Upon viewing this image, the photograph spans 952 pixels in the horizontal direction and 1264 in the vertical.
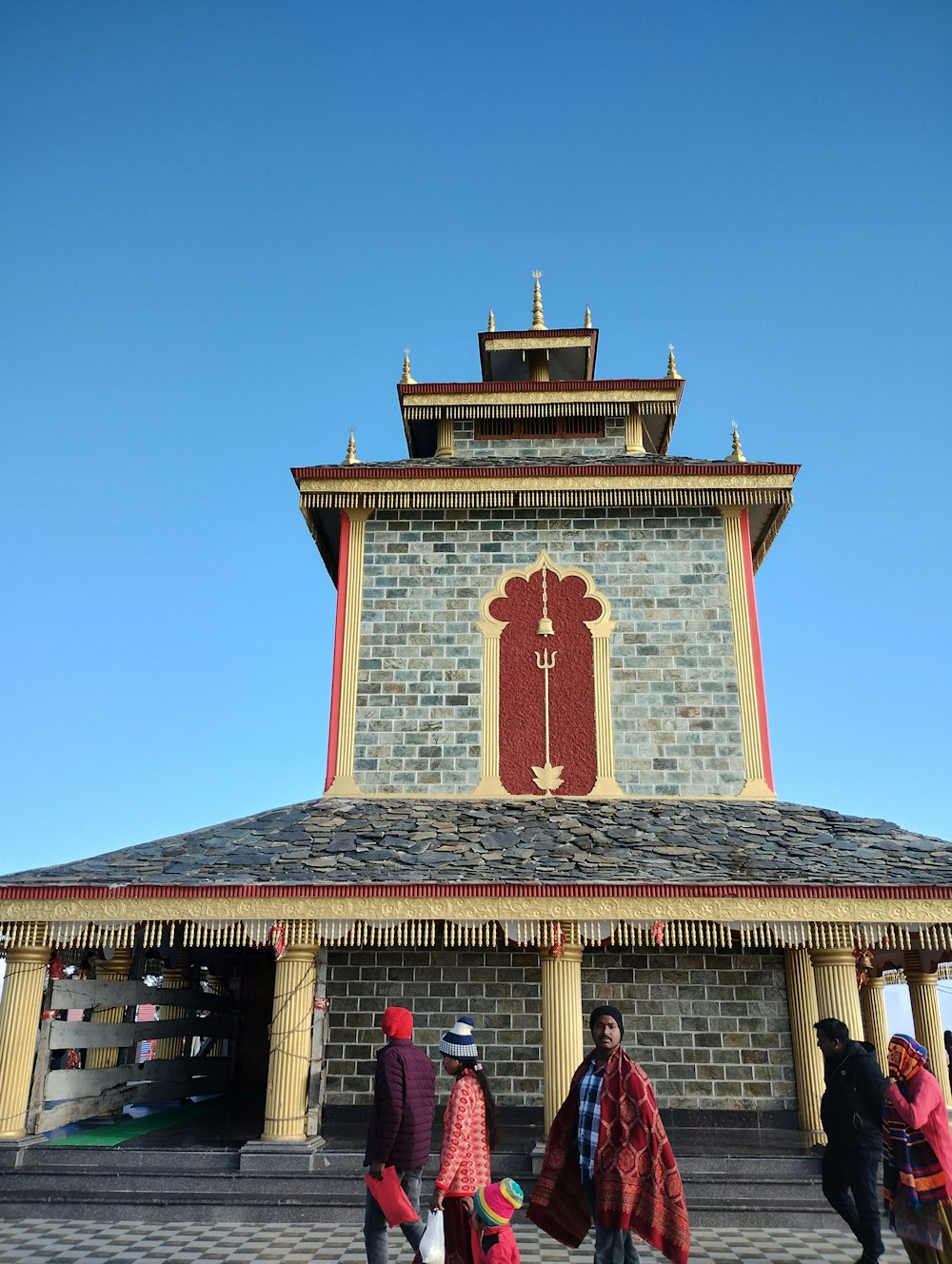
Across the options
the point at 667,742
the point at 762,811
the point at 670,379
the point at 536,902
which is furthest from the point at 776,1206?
the point at 670,379

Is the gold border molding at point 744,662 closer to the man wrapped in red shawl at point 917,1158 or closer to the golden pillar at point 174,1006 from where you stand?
the man wrapped in red shawl at point 917,1158

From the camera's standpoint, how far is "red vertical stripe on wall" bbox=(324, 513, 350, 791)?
12.3m

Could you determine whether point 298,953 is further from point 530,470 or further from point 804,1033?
point 530,470

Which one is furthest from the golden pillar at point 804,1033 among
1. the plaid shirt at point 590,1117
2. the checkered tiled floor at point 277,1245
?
the plaid shirt at point 590,1117

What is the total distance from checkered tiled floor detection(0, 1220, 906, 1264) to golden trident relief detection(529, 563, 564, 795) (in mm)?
5118

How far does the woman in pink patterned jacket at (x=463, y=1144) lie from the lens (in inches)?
202

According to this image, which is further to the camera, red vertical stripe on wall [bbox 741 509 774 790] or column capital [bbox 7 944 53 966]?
red vertical stripe on wall [bbox 741 509 774 790]

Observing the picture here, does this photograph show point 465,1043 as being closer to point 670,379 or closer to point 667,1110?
point 667,1110

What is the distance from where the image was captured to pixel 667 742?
12250 millimetres

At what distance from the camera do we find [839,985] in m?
9.31

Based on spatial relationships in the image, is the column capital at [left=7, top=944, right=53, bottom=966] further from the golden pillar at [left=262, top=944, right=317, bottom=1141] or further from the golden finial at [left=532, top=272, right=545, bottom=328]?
the golden finial at [left=532, top=272, right=545, bottom=328]

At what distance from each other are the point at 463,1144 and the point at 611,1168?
0.83 meters

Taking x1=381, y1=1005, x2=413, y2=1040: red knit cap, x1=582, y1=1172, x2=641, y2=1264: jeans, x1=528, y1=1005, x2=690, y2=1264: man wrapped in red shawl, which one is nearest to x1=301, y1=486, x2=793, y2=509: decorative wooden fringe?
x1=381, y1=1005, x2=413, y2=1040: red knit cap

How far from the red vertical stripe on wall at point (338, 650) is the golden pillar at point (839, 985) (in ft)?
20.4
